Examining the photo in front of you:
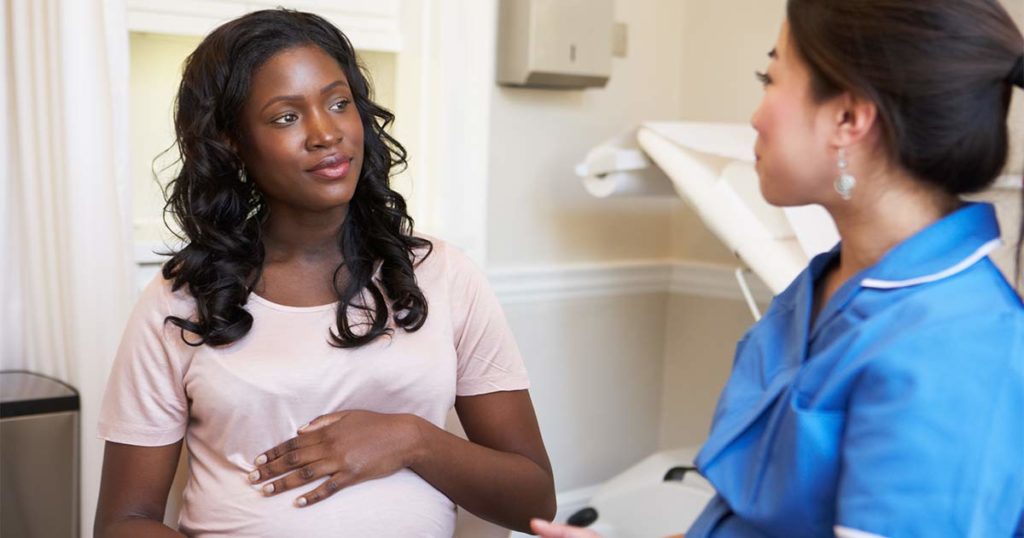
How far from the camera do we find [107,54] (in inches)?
73.5

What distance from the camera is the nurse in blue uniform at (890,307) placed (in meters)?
0.88

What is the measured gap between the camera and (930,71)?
0.93 meters

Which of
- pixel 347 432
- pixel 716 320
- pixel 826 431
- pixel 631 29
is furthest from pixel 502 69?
pixel 826 431

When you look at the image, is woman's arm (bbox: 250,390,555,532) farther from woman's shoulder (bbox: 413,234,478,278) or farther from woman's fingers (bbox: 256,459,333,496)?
woman's shoulder (bbox: 413,234,478,278)

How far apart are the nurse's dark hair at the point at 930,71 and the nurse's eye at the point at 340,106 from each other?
731 mm

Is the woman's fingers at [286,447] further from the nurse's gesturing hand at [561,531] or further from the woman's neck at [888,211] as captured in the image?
the woman's neck at [888,211]

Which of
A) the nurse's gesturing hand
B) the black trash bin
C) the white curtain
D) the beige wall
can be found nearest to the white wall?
the beige wall

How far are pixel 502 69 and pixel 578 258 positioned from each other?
56cm

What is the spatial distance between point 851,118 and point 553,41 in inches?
67.5

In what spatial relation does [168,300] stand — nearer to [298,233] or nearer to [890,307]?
[298,233]

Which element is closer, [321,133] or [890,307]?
[890,307]

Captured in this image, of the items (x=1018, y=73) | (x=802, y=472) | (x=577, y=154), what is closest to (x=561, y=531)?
(x=802, y=472)

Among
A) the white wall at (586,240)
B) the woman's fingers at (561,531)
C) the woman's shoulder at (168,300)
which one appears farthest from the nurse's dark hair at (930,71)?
the white wall at (586,240)

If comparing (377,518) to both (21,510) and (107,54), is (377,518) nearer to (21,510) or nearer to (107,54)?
(21,510)
